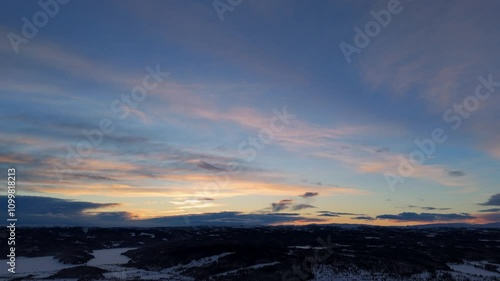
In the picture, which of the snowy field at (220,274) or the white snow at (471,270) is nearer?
the snowy field at (220,274)

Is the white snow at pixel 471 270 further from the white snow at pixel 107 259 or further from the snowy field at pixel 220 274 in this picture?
the white snow at pixel 107 259

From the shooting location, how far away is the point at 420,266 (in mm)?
44250

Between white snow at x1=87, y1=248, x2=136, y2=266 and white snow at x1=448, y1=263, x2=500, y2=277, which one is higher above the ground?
white snow at x1=448, y1=263, x2=500, y2=277

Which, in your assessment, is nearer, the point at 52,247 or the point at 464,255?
the point at 464,255

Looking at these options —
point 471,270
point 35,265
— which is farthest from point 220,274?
point 35,265

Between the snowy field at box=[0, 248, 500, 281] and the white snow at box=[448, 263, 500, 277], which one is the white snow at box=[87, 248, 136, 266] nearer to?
the snowy field at box=[0, 248, 500, 281]

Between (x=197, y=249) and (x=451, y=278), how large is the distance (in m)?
36.2

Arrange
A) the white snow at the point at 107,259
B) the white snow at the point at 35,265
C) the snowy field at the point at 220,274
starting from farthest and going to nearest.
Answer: the white snow at the point at 107,259 < the white snow at the point at 35,265 < the snowy field at the point at 220,274

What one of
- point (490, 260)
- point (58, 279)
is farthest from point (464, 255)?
point (58, 279)

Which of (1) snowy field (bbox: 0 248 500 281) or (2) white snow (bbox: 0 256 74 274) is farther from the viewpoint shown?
(2) white snow (bbox: 0 256 74 274)

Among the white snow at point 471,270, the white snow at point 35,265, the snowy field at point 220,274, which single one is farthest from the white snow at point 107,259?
the white snow at point 471,270

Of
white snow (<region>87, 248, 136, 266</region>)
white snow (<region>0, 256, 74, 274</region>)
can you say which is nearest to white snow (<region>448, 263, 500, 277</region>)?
white snow (<region>87, 248, 136, 266</region>)

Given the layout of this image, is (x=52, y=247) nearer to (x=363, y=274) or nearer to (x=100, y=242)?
(x=100, y=242)

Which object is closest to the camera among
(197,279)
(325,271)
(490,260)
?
(325,271)
